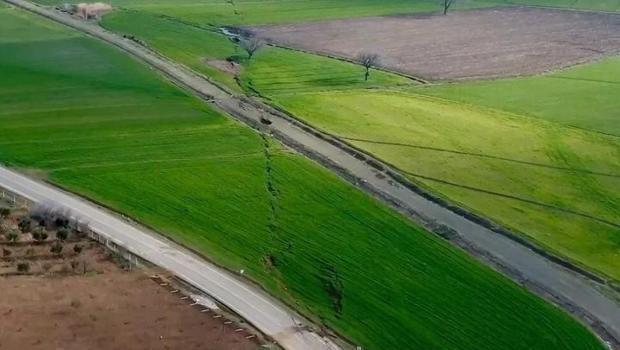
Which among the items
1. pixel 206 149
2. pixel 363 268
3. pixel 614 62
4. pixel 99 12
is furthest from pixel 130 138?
pixel 614 62

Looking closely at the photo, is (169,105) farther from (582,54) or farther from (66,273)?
(582,54)

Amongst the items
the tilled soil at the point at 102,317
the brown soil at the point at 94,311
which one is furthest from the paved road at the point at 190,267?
the tilled soil at the point at 102,317

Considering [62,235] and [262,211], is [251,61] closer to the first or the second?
[262,211]

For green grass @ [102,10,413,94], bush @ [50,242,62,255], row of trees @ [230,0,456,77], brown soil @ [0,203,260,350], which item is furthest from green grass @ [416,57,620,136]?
bush @ [50,242,62,255]

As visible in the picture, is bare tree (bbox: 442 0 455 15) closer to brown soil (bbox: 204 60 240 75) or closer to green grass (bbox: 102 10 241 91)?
green grass (bbox: 102 10 241 91)

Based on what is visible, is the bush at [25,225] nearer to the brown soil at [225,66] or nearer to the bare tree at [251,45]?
the brown soil at [225,66]

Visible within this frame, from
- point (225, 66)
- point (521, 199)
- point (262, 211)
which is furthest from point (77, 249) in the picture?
point (225, 66)
